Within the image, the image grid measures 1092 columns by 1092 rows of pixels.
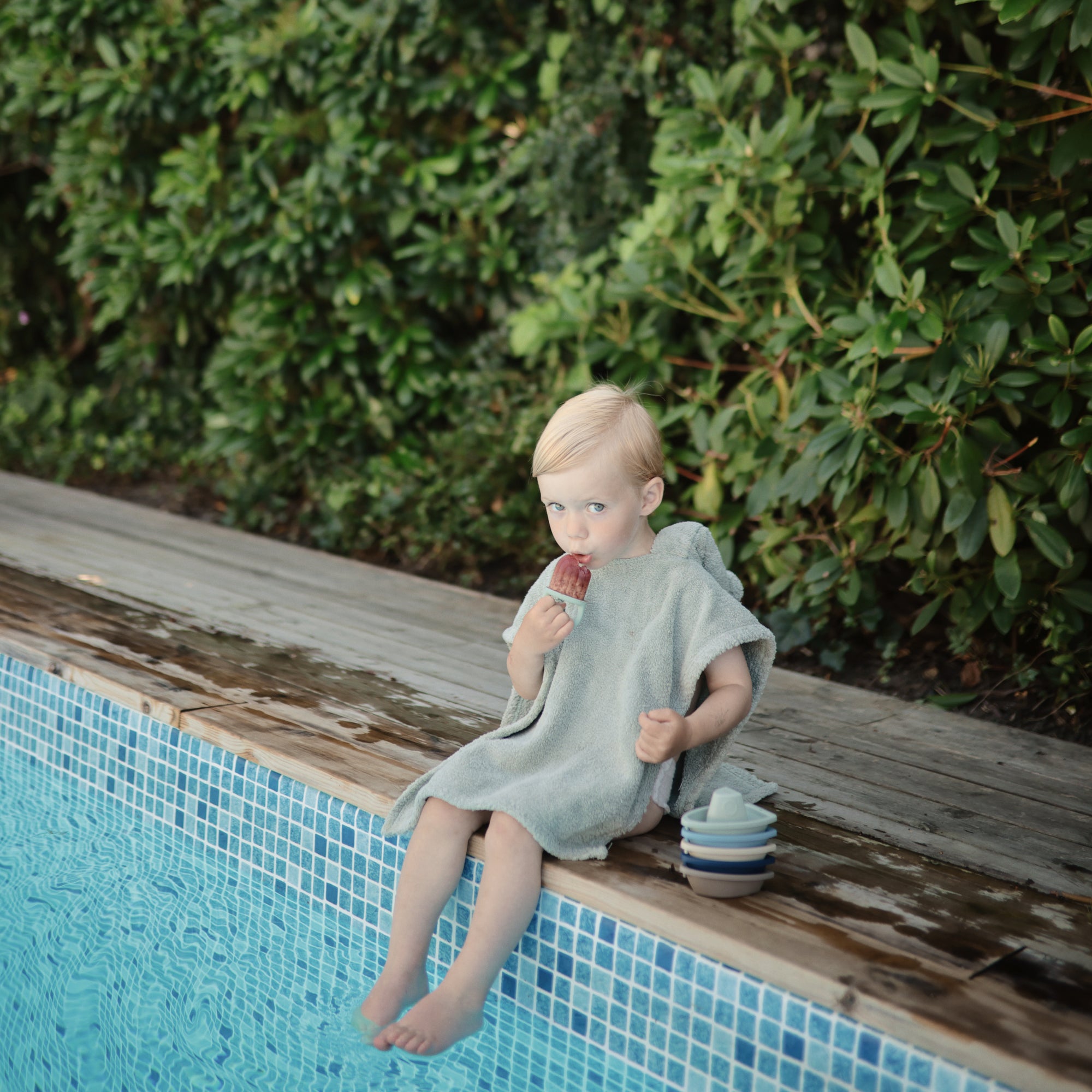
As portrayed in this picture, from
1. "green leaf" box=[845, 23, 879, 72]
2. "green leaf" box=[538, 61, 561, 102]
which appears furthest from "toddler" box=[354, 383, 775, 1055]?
"green leaf" box=[538, 61, 561, 102]

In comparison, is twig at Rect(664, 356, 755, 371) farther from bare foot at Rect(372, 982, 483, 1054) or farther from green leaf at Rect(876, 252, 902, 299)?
bare foot at Rect(372, 982, 483, 1054)

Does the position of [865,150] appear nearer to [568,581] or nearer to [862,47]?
[862,47]

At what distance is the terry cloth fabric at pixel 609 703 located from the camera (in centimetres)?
192

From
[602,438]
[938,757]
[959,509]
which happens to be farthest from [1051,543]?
[602,438]

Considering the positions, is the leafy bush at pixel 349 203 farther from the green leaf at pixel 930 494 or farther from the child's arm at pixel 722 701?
the child's arm at pixel 722 701

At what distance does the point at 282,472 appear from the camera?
5.62 metres

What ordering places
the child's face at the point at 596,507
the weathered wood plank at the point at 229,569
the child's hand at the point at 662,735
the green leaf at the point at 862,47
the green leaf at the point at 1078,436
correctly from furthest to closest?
the weathered wood plank at the point at 229,569 < the green leaf at the point at 862,47 < the green leaf at the point at 1078,436 < the child's face at the point at 596,507 < the child's hand at the point at 662,735

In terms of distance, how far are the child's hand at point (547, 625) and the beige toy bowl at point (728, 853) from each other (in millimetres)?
387

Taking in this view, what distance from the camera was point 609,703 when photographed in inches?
78.4

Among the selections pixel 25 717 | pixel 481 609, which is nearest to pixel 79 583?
pixel 25 717

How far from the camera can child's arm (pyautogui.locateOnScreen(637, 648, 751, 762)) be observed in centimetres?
Answer: 179

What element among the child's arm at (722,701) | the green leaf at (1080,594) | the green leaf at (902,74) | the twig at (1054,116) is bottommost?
the child's arm at (722,701)

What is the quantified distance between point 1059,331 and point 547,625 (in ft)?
5.66

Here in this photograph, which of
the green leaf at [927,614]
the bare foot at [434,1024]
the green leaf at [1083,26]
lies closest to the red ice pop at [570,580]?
the bare foot at [434,1024]
